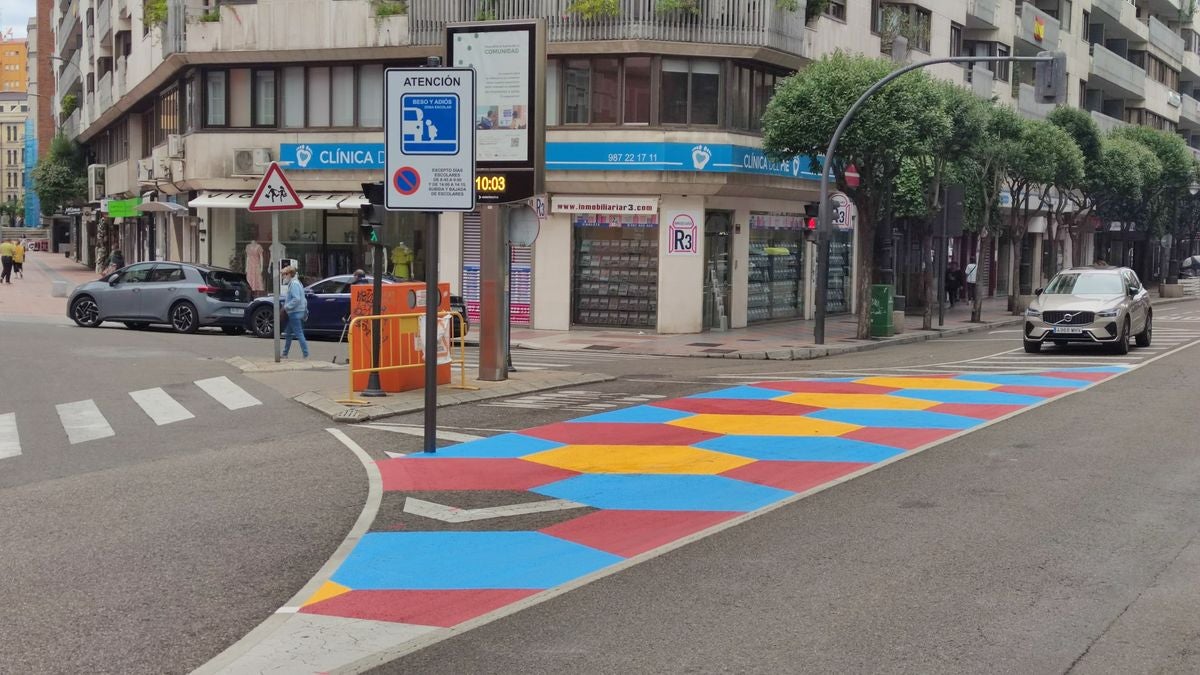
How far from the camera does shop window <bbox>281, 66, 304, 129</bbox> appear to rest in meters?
33.2

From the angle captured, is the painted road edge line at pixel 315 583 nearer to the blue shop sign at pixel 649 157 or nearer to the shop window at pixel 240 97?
the blue shop sign at pixel 649 157

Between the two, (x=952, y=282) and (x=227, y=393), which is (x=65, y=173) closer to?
(x=952, y=282)

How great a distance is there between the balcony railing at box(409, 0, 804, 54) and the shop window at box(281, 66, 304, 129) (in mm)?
4222

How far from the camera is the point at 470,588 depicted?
737 cm

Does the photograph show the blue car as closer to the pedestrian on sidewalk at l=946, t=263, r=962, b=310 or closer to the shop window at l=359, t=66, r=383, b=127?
the shop window at l=359, t=66, r=383, b=127

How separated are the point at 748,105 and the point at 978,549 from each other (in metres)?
24.1

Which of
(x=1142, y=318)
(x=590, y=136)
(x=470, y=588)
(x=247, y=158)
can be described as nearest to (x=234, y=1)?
(x=247, y=158)

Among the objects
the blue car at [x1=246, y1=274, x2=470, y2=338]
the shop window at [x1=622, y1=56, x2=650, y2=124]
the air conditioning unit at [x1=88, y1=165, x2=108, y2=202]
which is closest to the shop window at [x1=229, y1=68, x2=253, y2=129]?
the blue car at [x1=246, y1=274, x2=470, y2=338]

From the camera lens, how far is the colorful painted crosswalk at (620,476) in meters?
7.53

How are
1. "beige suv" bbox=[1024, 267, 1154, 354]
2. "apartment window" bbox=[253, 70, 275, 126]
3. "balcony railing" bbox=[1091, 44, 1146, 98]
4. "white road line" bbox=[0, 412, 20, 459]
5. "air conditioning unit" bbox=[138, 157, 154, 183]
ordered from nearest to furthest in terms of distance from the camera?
1. "white road line" bbox=[0, 412, 20, 459]
2. "beige suv" bbox=[1024, 267, 1154, 354]
3. "apartment window" bbox=[253, 70, 275, 126]
4. "air conditioning unit" bbox=[138, 157, 154, 183]
5. "balcony railing" bbox=[1091, 44, 1146, 98]

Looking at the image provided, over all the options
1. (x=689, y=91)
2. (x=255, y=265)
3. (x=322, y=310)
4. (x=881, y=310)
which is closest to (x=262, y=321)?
(x=322, y=310)

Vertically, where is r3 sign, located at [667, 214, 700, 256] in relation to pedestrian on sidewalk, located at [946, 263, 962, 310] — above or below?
above

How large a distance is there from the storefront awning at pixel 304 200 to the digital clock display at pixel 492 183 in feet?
49.2

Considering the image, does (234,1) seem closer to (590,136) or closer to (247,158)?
(247,158)
